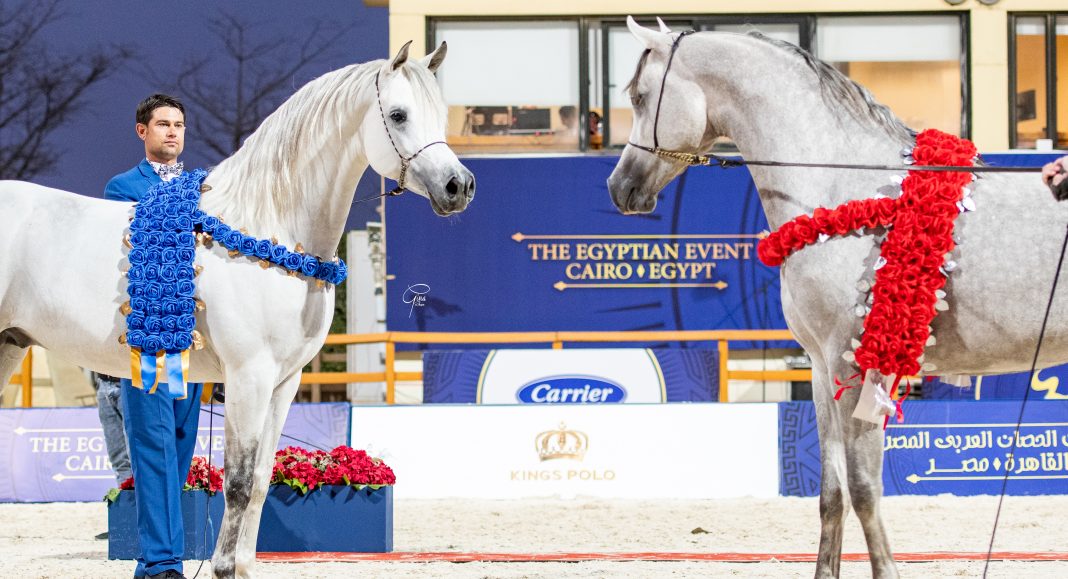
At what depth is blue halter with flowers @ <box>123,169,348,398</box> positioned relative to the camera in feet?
12.9

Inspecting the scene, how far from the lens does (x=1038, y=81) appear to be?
38.1 ft

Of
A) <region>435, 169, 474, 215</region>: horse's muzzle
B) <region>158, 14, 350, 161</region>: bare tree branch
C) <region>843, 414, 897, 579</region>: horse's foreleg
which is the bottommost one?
<region>843, 414, 897, 579</region>: horse's foreleg

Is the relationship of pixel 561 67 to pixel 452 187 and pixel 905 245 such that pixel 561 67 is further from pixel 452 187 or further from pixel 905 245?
pixel 905 245

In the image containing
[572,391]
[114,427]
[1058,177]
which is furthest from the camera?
[572,391]

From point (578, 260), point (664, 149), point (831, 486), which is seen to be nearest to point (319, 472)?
point (664, 149)

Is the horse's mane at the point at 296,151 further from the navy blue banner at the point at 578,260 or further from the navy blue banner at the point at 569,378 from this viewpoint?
the navy blue banner at the point at 578,260

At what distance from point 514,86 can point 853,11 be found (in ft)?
11.3

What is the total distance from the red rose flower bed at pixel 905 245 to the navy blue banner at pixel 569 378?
16.2 feet

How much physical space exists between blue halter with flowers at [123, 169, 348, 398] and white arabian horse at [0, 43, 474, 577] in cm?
6

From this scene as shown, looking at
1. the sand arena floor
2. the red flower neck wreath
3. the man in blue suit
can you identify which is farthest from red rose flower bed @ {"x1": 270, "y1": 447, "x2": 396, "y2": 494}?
the red flower neck wreath

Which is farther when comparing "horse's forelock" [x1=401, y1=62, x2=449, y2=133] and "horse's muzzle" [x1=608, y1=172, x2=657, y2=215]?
"horse's muzzle" [x1=608, y1=172, x2=657, y2=215]

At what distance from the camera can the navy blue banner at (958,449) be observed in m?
8.38

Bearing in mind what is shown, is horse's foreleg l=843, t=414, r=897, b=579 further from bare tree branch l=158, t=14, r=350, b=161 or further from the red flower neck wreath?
bare tree branch l=158, t=14, r=350, b=161

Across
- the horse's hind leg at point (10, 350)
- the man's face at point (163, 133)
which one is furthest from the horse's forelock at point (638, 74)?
the horse's hind leg at point (10, 350)
